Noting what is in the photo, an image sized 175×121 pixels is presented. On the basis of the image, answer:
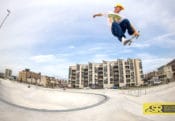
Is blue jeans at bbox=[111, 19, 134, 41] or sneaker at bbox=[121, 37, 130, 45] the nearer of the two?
blue jeans at bbox=[111, 19, 134, 41]

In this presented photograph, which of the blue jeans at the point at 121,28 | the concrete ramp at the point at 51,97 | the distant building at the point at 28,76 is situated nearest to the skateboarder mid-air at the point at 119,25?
the blue jeans at the point at 121,28

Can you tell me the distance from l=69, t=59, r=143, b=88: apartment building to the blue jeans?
87.5m

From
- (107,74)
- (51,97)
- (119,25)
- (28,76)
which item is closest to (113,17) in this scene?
(119,25)

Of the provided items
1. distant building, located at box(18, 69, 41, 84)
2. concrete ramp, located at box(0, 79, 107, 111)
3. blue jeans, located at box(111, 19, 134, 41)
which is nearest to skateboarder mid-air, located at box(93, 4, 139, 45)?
blue jeans, located at box(111, 19, 134, 41)

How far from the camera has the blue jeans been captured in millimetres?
9586

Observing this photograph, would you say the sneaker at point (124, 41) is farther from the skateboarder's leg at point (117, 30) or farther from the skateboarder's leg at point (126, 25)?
the skateboarder's leg at point (126, 25)

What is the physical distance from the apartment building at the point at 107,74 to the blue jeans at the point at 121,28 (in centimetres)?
8749

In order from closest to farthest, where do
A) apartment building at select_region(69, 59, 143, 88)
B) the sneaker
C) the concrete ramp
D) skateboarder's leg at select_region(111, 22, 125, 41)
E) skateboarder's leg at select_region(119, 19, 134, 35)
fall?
skateboarder's leg at select_region(111, 22, 125, 41), the sneaker, skateboarder's leg at select_region(119, 19, 134, 35), the concrete ramp, apartment building at select_region(69, 59, 143, 88)

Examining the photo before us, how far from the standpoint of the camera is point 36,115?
10023 millimetres

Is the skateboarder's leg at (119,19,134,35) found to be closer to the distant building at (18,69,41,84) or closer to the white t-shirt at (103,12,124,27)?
the white t-shirt at (103,12,124,27)

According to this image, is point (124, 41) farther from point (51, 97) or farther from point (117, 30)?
point (51, 97)

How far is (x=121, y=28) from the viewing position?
10039 millimetres

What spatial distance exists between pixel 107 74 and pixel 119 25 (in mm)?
92787

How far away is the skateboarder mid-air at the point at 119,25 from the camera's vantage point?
31.6 feet
